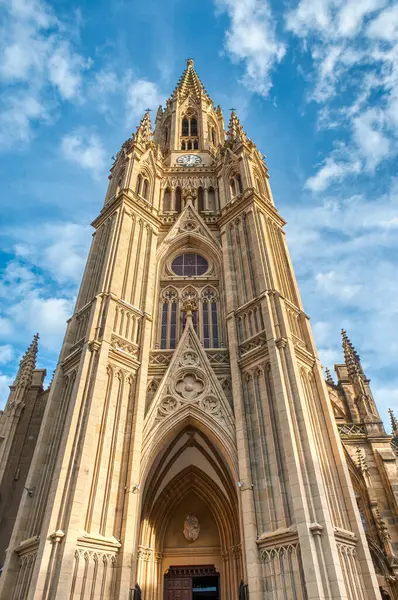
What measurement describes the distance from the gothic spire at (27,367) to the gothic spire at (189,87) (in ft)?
78.1

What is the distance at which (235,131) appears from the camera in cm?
2669

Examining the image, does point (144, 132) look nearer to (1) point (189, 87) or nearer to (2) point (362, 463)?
(1) point (189, 87)

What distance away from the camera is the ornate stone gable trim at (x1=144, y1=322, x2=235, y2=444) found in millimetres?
15422

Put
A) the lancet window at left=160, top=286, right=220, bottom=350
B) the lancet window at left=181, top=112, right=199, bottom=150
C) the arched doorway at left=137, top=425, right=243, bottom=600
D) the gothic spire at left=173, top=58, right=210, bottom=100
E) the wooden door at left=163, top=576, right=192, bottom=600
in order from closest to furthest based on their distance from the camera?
the arched doorway at left=137, top=425, right=243, bottom=600 < the wooden door at left=163, top=576, right=192, bottom=600 < the lancet window at left=160, top=286, right=220, bottom=350 < the lancet window at left=181, top=112, right=199, bottom=150 < the gothic spire at left=173, top=58, right=210, bottom=100

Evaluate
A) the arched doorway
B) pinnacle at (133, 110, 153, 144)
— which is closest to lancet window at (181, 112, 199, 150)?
pinnacle at (133, 110, 153, 144)

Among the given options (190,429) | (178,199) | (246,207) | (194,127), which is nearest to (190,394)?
(190,429)

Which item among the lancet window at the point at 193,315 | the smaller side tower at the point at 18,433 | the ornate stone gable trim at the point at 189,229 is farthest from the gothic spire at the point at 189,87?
the smaller side tower at the point at 18,433

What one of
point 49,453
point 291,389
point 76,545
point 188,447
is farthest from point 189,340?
point 76,545

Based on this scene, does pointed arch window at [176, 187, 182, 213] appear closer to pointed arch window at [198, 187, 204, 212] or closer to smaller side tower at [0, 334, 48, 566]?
pointed arch window at [198, 187, 204, 212]

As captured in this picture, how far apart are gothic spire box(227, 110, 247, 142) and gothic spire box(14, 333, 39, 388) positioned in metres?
16.1

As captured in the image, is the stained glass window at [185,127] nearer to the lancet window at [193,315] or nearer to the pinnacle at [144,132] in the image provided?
the pinnacle at [144,132]

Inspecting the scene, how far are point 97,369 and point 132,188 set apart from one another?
1113 cm

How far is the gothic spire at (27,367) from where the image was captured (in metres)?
20.7

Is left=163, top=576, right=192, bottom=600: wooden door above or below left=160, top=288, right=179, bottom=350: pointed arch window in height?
below
